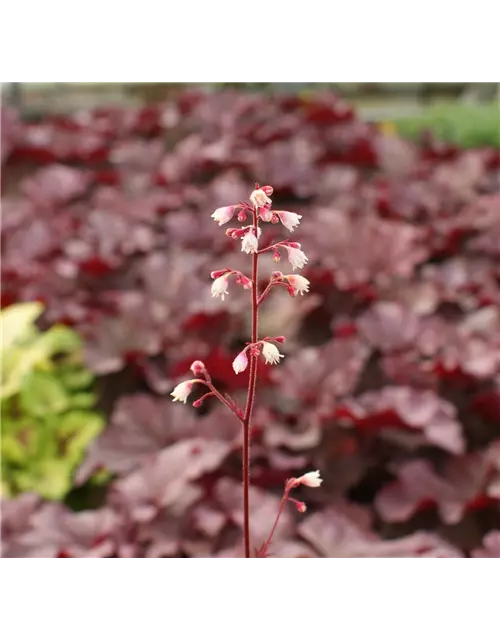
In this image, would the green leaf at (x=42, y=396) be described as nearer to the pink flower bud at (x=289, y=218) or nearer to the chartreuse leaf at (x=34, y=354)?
the chartreuse leaf at (x=34, y=354)

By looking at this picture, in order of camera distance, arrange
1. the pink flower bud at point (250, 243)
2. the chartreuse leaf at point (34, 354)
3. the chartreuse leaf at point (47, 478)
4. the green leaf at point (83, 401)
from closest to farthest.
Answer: the pink flower bud at point (250, 243) → the chartreuse leaf at point (47, 478) → the chartreuse leaf at point (34, 354) → the green leaf at point (83, 401)

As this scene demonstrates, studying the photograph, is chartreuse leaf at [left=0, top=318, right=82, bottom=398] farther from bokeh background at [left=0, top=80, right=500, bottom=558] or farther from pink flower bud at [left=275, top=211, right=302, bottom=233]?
pink flower bud at [left=275, top=211, right=302, bottom=233]

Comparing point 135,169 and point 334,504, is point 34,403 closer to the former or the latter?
point 334,504

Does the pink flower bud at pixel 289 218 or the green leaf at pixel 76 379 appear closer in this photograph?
the pink flower bud at pixel 289 218

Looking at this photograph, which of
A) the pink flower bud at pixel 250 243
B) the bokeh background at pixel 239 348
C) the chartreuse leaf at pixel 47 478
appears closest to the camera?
the pink flower bud at pixel 250 243

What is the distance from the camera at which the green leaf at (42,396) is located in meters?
1.72

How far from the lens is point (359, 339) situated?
5.65ft

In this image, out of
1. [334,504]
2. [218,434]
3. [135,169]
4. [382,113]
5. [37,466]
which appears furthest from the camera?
[382,113]

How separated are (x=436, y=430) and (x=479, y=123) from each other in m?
3.54

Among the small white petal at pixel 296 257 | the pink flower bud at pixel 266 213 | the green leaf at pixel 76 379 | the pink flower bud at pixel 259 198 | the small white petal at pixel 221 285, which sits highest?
the green leaf at pixel 76 379

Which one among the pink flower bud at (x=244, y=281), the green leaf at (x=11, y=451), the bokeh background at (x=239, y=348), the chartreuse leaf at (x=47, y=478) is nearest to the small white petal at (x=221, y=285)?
the pink flower bud at (x=244, y=281)

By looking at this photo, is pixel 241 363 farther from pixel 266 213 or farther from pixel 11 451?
pixel 11 451

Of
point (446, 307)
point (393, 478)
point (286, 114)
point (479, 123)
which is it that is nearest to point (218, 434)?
point (393, 478)

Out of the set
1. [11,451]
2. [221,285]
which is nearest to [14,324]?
[11,451]
